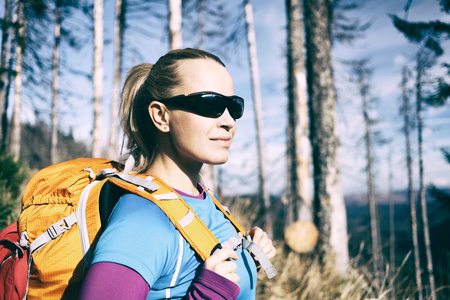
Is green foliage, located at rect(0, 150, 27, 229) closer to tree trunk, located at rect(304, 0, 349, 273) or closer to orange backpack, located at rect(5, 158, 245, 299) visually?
orange backpack, located at rect(5, 158, 245, 299)

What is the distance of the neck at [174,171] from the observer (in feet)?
4.33

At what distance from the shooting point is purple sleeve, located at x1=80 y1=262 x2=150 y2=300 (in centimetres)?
79

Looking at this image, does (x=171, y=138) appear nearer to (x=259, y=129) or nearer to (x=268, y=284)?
(x=268, y=284)

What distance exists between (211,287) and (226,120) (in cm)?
68

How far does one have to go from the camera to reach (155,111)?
127 cm

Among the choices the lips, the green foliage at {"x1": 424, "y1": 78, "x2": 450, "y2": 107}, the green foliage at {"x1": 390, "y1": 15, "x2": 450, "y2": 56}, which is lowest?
the lips

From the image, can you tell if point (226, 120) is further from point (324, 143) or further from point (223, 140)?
point (324, 143)

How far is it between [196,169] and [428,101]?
4.57 meters

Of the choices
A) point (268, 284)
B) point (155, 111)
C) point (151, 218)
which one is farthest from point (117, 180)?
point (268, 284)

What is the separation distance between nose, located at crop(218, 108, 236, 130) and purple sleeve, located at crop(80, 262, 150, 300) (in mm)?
700

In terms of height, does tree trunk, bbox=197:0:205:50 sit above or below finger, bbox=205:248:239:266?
above

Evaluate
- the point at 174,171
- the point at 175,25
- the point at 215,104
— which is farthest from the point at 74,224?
the point at 175,25

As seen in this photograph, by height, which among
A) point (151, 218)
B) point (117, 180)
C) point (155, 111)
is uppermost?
point (155, 111)

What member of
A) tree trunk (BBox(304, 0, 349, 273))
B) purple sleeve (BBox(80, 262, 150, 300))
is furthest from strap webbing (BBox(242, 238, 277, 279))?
tree trunk (BBox(304, 0, 349, 273))
